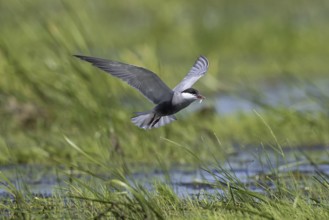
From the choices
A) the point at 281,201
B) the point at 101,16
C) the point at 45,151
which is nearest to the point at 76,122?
the point at 45,151

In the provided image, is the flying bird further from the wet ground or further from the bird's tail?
the wet ground

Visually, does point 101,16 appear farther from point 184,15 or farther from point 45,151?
point 45,151

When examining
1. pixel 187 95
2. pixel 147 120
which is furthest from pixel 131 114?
pixel 187 95

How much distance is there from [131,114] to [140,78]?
3.48 m

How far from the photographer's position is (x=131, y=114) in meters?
8.67

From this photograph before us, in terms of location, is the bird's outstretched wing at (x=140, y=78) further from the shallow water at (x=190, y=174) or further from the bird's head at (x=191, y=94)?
the shallow water at (x=190, y=174)

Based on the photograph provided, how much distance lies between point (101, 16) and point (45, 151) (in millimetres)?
13632

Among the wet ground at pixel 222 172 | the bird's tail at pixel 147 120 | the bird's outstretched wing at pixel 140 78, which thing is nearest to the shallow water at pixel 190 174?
the wet ground at pixel 222 172

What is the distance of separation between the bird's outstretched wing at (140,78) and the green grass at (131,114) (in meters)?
0.31

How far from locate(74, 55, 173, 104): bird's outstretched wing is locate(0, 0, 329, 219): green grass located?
0.31 m

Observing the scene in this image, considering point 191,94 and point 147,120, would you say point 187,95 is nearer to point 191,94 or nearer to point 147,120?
point 191,94

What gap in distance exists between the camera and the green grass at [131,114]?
216 inches

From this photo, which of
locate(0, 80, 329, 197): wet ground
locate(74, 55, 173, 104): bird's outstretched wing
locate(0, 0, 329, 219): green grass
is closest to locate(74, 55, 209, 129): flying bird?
locate(74, 55, 173, 104): bird's outstretched wing

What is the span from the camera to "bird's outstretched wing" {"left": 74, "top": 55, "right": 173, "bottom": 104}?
514 cm
